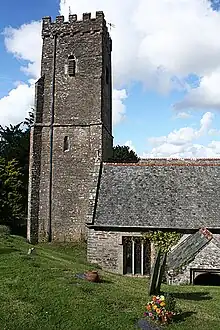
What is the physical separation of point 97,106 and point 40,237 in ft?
40.0

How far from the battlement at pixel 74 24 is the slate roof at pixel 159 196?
13.7 m

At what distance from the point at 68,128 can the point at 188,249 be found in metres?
16.7

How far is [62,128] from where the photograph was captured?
113 feet

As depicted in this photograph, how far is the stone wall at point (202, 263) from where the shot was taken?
2016 cm

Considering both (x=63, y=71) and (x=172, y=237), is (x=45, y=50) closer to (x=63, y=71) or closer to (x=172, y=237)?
(x=63, y=71)

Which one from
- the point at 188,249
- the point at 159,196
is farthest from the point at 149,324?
the point at 159,196

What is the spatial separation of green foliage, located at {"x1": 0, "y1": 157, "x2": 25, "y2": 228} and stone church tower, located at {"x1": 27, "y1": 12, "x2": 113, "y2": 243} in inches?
349

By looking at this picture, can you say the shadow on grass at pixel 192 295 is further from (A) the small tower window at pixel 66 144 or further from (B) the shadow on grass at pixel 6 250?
(A) the small tower window at pixel 66 144

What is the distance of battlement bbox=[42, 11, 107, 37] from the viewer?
114ft

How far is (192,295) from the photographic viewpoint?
56.7ft

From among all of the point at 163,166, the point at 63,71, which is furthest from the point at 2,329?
the point at 63,71

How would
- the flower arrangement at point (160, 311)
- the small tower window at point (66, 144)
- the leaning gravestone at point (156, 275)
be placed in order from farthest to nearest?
the small tower window at point (66, 144) → the leaning gravestone at point (156, 275) → the flower arrangement at point (160, 311)

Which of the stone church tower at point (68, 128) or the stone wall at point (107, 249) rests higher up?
the stone church tower at point (68, 128)

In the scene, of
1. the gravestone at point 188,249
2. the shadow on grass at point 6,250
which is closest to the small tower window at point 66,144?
the gravestone at point 188,249
